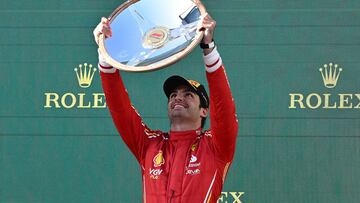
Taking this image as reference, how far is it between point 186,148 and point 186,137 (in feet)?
0.12

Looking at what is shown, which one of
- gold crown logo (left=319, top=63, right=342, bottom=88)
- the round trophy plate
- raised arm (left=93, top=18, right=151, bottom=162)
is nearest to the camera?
the round trophy plate

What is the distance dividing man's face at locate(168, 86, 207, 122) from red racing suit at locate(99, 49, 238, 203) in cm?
5

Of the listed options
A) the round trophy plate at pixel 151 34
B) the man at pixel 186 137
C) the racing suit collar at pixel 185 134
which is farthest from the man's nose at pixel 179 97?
the round trophy plate at pixel 151 34

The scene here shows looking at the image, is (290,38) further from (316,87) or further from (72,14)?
(72,14)

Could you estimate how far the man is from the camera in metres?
2.49

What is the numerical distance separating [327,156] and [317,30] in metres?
0.52

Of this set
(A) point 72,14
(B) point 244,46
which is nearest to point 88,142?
(A) point 72,14

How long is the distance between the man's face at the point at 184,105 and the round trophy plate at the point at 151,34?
22 centimetres

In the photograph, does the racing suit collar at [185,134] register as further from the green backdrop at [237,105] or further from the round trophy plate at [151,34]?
the green backdrop at [237,105]

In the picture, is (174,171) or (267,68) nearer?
(174,171)

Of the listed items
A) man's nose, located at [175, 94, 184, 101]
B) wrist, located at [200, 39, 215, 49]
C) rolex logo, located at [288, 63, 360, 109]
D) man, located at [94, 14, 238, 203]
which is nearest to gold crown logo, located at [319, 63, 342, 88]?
rolex logo, located at [288, 63, 360, 109]

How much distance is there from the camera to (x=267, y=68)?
3.50 meters

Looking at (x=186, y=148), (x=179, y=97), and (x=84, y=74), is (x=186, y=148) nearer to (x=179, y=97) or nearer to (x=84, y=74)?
(x=179, y=97)

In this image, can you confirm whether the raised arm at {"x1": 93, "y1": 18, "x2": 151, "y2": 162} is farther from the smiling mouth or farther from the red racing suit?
the smiling mouth
